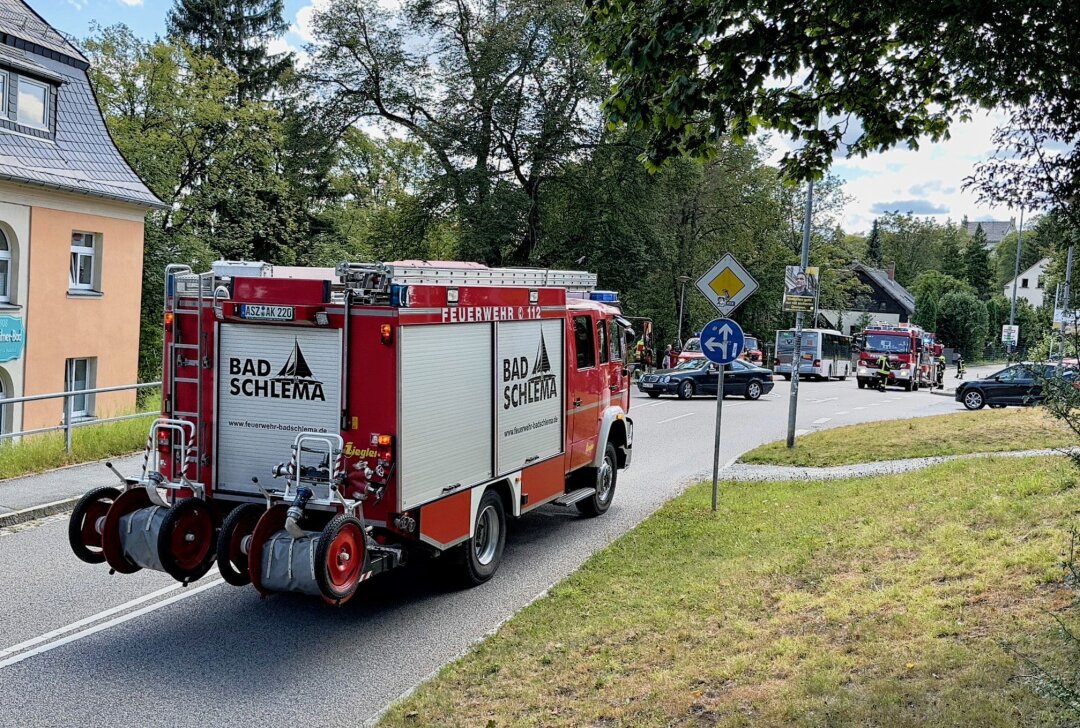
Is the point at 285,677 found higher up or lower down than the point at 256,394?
lower down

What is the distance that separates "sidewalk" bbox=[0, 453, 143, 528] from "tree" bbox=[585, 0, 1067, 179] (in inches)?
310

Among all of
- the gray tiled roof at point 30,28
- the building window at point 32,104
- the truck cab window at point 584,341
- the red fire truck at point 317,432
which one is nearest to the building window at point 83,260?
the building window at point 32,104

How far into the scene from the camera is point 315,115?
33.7 m

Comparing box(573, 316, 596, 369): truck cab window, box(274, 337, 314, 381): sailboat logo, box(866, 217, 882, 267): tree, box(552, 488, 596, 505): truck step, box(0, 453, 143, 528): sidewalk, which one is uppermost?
box(866, 217, 882, 267): tree

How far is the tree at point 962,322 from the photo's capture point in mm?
74750

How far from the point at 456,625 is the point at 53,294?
67.4 ft

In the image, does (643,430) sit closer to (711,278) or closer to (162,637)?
(711,278)

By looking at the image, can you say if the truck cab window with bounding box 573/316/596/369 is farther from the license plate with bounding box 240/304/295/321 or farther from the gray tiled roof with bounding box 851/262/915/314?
the gray tiled roof with bounding box 851/262/915/314

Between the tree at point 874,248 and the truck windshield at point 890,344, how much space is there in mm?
69949

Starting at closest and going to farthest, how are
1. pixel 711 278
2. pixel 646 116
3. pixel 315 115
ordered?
pixel 646 116 < pixel 711 278 < pixel 315 115

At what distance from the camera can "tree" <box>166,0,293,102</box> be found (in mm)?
43062

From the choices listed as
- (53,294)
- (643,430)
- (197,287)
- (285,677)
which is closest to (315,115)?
(53,294)

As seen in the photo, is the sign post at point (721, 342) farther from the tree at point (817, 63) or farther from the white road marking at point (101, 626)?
the white road marking at point (101, 626)

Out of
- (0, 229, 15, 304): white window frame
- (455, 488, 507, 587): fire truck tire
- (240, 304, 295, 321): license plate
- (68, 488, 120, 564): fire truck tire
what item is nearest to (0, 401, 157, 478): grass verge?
(68, 488, 120, 564): fire truck tire
